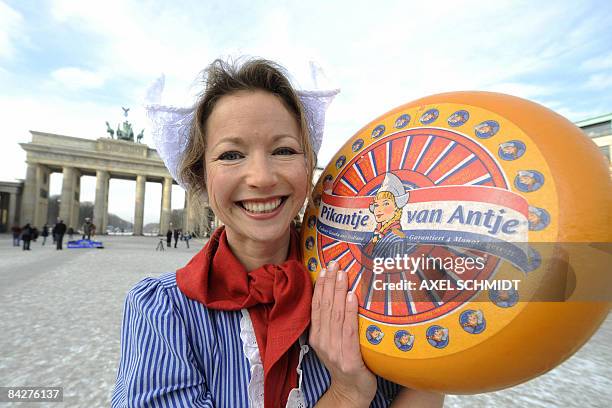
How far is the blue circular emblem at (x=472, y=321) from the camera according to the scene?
767 mm

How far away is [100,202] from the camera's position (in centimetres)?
4466

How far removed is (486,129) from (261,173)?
0.64m

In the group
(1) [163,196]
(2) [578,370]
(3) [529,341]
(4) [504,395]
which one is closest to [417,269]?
(3) [529,341]

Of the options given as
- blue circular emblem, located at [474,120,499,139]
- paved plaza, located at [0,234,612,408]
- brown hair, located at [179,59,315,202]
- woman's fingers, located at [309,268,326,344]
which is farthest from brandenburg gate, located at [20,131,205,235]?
blue circular emblem, located at [474,120,499,139]

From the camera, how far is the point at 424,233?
886mm

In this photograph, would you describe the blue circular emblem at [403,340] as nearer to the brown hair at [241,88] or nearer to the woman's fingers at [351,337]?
the woman's fingers at [351,337]

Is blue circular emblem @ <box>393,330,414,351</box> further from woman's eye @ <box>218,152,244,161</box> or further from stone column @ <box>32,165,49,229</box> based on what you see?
stone column @ <box>32,165,49,229</box>

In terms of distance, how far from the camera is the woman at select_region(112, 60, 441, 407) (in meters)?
0.94

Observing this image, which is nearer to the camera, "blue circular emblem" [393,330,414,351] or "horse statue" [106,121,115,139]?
"blue circular emblem" [393,330,414,351]

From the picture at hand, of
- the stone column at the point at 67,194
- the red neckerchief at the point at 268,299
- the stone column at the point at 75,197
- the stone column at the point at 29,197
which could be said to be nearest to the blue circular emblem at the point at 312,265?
the red neckerchief at the point at 268,299

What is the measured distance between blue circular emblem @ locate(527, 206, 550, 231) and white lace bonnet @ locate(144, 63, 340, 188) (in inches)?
33.9

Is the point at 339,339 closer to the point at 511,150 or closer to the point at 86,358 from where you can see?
the point at 511,150

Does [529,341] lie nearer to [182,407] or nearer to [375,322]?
[375,322]

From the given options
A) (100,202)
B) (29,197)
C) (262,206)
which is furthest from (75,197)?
(262,206)
